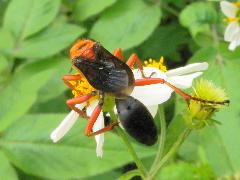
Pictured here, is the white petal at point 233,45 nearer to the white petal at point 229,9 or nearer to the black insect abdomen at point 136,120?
the white petal at point 229,9

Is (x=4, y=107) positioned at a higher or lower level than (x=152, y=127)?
lower

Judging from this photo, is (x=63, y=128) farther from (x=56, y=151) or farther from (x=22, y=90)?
(x=22, y=90)

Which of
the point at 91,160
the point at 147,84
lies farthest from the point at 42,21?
the point at 147,84

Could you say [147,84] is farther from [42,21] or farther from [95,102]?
[42,21]

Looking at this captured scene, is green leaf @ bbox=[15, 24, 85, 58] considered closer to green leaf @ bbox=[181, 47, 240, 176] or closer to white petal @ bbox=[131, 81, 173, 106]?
green leaf @ bbox=[181, 47, 240, 176]

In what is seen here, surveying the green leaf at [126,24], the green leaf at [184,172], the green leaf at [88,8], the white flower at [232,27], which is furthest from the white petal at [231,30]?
the green leaf at [184,172]

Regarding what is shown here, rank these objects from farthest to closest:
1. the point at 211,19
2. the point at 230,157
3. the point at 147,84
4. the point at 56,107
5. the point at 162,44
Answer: the point at 162,44, the point at 56,107, the point at 211,19, the point at 230,157, the point at 147,84

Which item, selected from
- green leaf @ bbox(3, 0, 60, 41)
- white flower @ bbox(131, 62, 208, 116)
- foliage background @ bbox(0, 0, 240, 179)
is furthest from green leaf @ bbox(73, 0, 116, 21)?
white flower @ bbox(131, 62, 208, 116)
